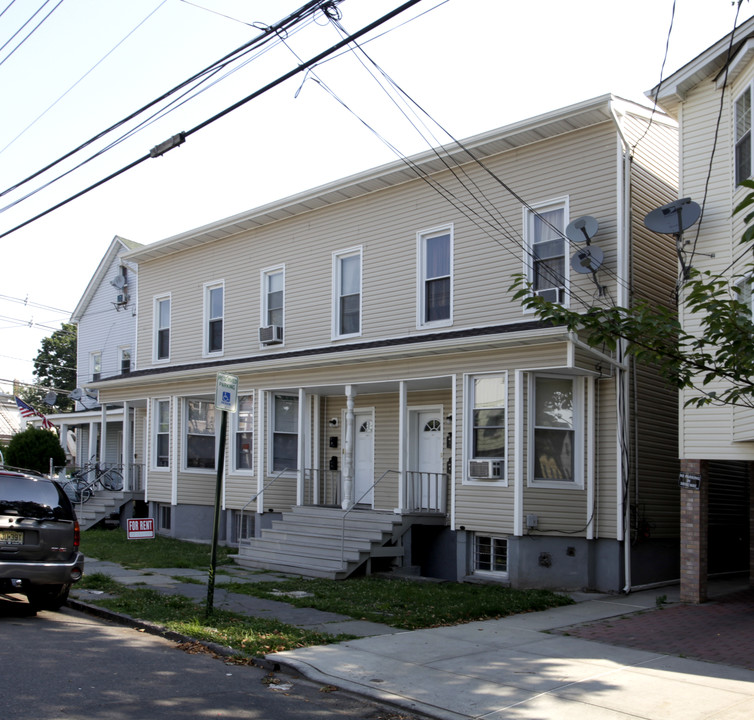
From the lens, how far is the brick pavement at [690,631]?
8922 millimetres

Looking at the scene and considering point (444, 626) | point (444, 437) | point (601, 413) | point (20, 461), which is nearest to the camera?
point (444, 626)

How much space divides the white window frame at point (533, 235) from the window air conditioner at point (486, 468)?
295 cm

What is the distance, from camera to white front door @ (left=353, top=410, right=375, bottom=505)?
17.3 metres

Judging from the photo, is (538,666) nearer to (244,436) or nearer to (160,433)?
(244,436)

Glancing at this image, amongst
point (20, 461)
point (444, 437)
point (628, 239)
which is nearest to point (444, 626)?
point (444, 437)

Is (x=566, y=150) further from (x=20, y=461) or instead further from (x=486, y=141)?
(x=20, y=461)

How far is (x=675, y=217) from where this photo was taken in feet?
40.2

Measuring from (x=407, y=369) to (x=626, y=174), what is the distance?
4.99 metres

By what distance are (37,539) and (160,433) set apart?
1147 cm

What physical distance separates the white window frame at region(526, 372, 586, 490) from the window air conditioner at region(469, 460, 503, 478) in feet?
1.67

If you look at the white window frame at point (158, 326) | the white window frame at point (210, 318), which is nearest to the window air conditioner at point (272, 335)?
the white window frame at point (210, 318)

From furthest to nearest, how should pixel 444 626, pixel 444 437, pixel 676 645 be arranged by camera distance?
pixel 444 437, pixel 444 626, pixel 676 645

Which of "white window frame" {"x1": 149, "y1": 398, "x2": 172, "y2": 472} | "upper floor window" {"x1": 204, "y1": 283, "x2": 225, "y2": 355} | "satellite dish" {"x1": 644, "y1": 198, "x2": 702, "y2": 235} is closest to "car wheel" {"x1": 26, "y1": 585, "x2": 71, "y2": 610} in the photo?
"satellite dish" {"x1": 644, "y1": 198, "x2": 702, "y2": 235}

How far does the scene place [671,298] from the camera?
587 inches
